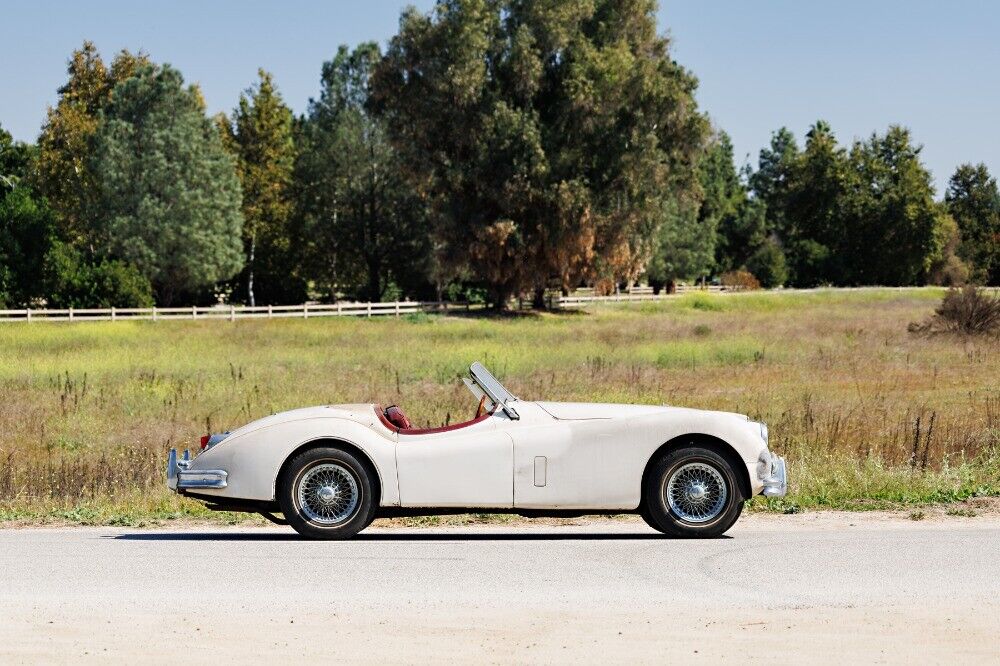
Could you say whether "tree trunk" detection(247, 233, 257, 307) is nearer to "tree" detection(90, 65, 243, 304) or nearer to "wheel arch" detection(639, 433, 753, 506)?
"tree" detection(90, 65, 243, 304)

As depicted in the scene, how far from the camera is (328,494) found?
1053cm

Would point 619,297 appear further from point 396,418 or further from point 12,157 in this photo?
point 396,418

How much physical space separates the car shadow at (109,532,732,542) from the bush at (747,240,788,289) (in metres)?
112

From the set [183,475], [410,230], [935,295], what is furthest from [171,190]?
[183,475]

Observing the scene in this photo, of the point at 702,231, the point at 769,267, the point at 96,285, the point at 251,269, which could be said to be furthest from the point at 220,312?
the point at 769,267

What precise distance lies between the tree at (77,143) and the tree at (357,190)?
38.4 ft

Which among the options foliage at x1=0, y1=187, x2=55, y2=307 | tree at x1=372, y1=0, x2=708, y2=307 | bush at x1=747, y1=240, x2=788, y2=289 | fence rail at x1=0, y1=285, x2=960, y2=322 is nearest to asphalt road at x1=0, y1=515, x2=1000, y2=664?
fence rail at x1=0, y1=285, x2=960, y2=322

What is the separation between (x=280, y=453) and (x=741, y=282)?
108808 mm

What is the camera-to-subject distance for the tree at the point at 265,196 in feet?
287

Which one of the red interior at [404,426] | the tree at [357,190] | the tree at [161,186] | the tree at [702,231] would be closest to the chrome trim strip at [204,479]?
the red interior at [404,426]

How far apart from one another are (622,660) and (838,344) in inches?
1463

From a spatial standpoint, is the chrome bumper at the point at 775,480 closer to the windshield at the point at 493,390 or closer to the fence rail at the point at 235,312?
the windshield at the point at 493,390

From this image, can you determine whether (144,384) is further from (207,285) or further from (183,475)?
(207,285)

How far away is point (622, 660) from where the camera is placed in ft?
22.7
